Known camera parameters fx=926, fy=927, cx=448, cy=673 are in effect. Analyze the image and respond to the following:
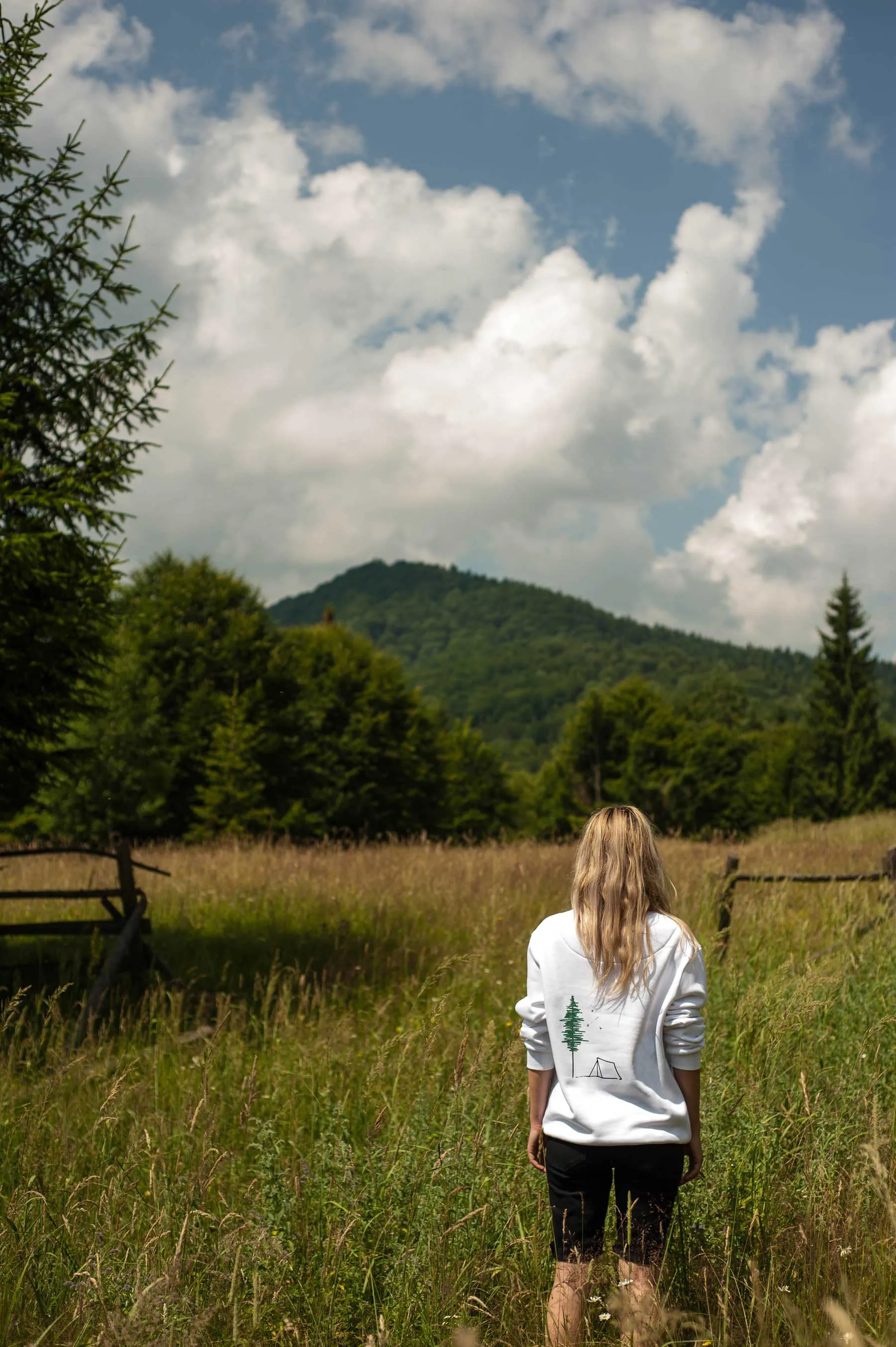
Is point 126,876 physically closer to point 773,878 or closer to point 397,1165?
point 397,1165

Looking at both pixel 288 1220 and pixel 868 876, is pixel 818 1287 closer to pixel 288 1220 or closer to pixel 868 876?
pixel 288 1220

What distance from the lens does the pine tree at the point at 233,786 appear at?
30391 mm

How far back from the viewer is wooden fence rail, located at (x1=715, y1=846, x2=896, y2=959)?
7395 millimetres

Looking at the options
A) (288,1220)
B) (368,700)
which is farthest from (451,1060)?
(368,700)

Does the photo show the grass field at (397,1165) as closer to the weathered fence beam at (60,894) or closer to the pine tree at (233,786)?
the weathered fence beam at (60,894)

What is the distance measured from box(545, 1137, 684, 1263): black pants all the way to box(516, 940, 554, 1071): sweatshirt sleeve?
0.21 meters

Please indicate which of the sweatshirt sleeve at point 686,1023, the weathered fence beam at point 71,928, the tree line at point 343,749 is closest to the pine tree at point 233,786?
the tree line at point 343,749

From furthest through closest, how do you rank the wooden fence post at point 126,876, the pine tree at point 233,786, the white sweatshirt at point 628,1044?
1. the pine tree at point 233,786
2. the wooden fence post at point 126,876
3. the white sweatshirt at point 628,1044

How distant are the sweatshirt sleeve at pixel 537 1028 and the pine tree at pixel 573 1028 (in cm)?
7

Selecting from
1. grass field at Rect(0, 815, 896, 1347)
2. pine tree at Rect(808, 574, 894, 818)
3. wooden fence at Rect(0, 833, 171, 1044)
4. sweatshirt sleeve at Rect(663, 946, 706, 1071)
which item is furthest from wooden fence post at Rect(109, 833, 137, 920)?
pine tree at Rect(808, 574, 894, 818)

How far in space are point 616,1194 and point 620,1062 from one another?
415 mm

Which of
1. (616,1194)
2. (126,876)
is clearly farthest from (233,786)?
(616,1194)

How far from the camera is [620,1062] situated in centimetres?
262

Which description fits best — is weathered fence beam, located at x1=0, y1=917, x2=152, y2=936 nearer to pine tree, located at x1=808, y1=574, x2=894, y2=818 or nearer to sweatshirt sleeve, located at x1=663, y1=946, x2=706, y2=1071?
sweatshirt sleeve, located at x1=663, y1=946, x2=706, y2=1071
